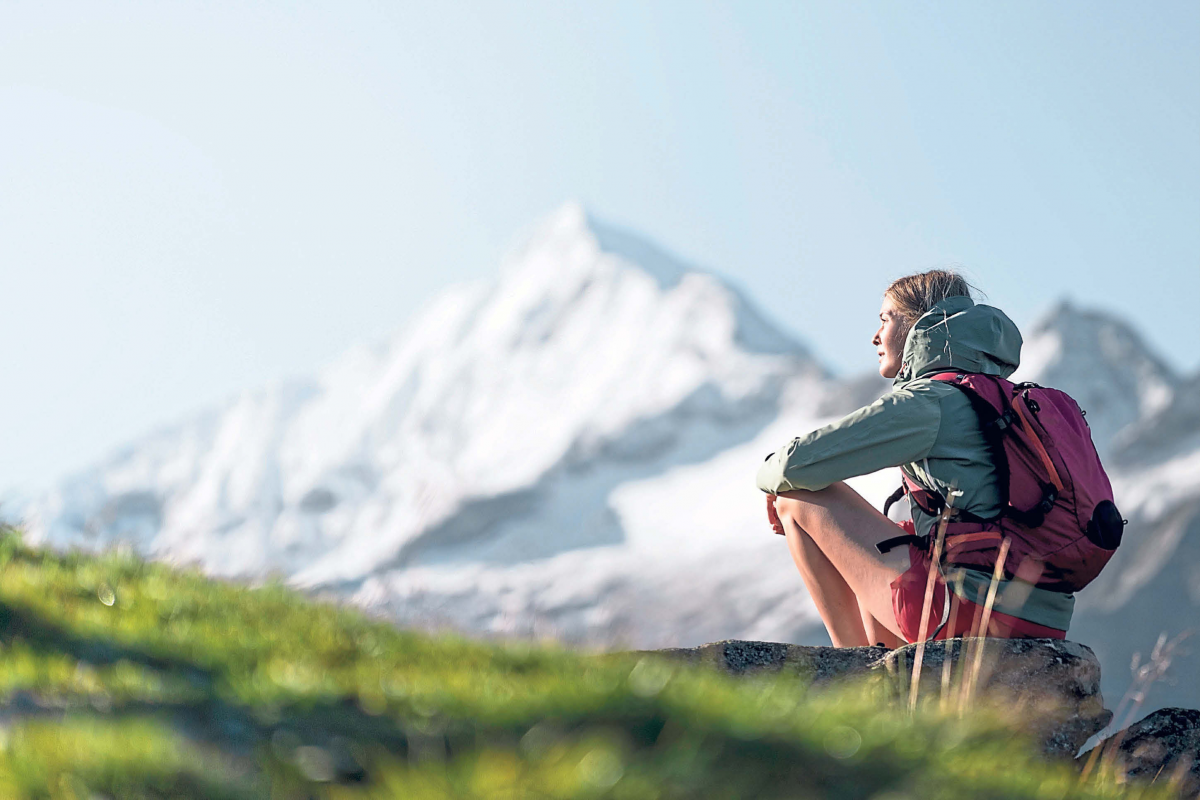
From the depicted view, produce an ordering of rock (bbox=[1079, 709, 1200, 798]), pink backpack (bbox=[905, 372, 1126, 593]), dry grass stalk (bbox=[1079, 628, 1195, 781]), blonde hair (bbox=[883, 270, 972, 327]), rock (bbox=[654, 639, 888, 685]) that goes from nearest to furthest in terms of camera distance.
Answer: dry grass stalk (bbox=[1079, 628, 1195, 781]), rock (bbox=[1079, 709, 1200, 798]), pink backpack (bbox=[905, 372, 1126, 593]), rock (bbox=[654, 639, 888, 685]), blonde hair (bbox=[883, 270, 972, 327])

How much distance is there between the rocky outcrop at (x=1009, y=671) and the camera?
4.98m

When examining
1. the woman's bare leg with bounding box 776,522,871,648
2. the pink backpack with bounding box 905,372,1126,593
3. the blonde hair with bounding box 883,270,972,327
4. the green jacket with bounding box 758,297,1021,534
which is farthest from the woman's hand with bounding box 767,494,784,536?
the blonde hair with bounding box 883,270,972,327

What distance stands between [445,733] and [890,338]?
4890mm

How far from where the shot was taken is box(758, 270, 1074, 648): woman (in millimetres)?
5477

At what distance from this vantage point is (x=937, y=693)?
4.75 metres

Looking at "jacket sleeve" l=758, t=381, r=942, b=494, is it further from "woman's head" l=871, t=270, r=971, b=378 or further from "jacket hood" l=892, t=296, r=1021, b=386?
"woman's head" l=871, t=270, r=971, b=378

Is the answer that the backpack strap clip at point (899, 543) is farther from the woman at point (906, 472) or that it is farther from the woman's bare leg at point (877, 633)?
the woman's bare leg at point (877, 633)

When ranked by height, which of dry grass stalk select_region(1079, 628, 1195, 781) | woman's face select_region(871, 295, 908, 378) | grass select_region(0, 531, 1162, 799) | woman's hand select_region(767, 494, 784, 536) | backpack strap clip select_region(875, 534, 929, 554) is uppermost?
woman's face select_region(871, 295, 908, 378)

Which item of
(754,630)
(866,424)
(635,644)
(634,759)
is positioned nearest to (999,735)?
(634,759)

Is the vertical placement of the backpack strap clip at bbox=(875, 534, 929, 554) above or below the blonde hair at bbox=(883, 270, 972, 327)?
below

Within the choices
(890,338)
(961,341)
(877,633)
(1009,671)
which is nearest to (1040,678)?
(1009,671)

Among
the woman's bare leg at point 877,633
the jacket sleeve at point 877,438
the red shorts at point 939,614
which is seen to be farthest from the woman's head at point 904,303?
the woman's bare leg at point 877,633

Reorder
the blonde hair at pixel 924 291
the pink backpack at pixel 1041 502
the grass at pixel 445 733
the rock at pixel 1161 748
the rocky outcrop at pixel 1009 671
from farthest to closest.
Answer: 1. the blonde hair at pixel 924 291
2. the pink backpack at pixel 1041 502
3. the rocky outcrop at pixel 1009 671
4. the rock at pixel 1161 748
5. the grass at pixel 445 733

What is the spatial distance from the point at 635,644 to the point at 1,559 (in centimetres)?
334
